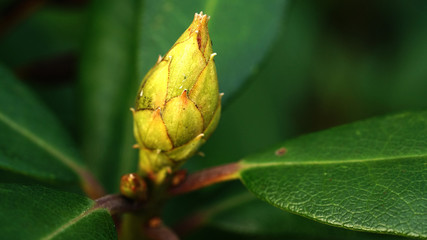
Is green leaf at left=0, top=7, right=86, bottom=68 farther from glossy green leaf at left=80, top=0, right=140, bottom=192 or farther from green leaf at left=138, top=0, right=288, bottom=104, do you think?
green leaf at left=138, top=0, right=288, bottom=104

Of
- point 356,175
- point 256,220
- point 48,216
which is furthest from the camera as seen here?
point 256,220

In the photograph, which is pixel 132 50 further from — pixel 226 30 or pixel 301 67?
pixel 301 67

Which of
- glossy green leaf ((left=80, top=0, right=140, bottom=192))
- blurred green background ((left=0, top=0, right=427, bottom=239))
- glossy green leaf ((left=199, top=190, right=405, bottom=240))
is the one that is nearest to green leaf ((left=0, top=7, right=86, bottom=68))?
blurred green background ((left=0, top=0, right=427, bottom=239))

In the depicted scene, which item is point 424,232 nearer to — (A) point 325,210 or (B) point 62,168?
(A) point 325,210

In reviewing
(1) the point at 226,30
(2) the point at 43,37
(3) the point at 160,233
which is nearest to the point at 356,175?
(3) the point at 160,233

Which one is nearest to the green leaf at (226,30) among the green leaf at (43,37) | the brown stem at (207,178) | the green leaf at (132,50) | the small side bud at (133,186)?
the green leaf at (132,50)

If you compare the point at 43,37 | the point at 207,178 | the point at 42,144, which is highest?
the point at 43,37

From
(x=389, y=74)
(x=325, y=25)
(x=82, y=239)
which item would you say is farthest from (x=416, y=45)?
(x=82, y=239)
